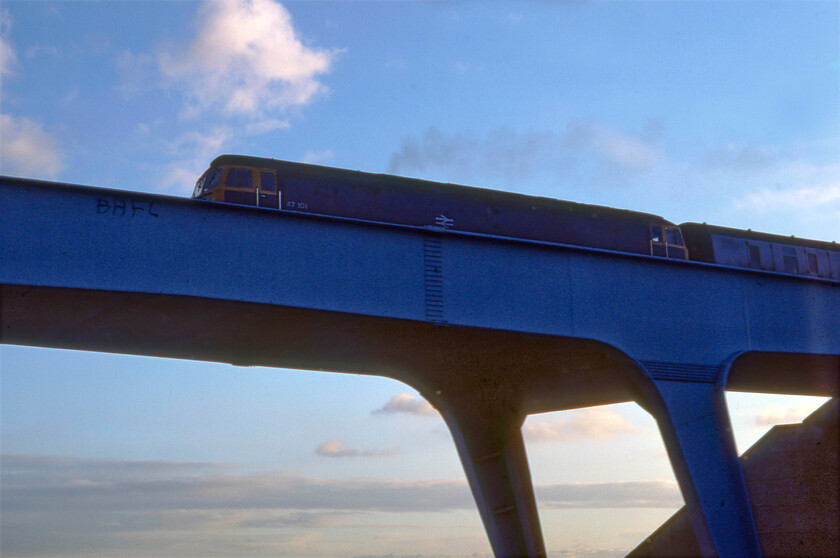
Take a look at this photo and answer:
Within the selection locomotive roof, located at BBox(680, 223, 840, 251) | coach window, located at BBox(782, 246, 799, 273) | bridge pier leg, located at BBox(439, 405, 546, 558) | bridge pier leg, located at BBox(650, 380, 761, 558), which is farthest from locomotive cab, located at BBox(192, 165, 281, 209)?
coach window, located at BBox(782, 246, 799, 273)

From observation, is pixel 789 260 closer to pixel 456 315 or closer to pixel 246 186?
pixel 456 315

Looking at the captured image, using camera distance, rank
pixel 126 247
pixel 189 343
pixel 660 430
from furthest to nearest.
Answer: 1. pixel 660 430
2. pixel 189 343
3. pixel 126 247

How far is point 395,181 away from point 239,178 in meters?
4.98

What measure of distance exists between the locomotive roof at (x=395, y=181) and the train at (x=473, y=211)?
3 cm

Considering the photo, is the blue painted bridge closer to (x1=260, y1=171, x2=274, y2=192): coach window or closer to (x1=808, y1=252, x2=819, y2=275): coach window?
(x1=260, y1=171, x2=274, y2=192): coach window

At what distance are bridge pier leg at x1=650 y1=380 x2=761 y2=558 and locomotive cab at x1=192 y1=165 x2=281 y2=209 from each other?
1336cm

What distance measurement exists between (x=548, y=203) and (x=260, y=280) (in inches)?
514

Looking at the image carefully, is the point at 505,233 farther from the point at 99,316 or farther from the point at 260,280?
the point at 99,316

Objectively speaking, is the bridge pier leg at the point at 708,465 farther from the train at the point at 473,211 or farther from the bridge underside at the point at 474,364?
the train at the point at 473,211

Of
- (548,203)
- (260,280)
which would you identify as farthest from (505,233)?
(260,280)

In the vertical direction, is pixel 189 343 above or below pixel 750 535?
above

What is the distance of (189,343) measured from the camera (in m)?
25.2

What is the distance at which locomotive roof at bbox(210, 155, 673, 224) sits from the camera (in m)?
25.6

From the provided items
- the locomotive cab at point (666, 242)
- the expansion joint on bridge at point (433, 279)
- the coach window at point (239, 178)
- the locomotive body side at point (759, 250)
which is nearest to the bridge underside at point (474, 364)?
the expansion joint on bridge at point (433, 279)
